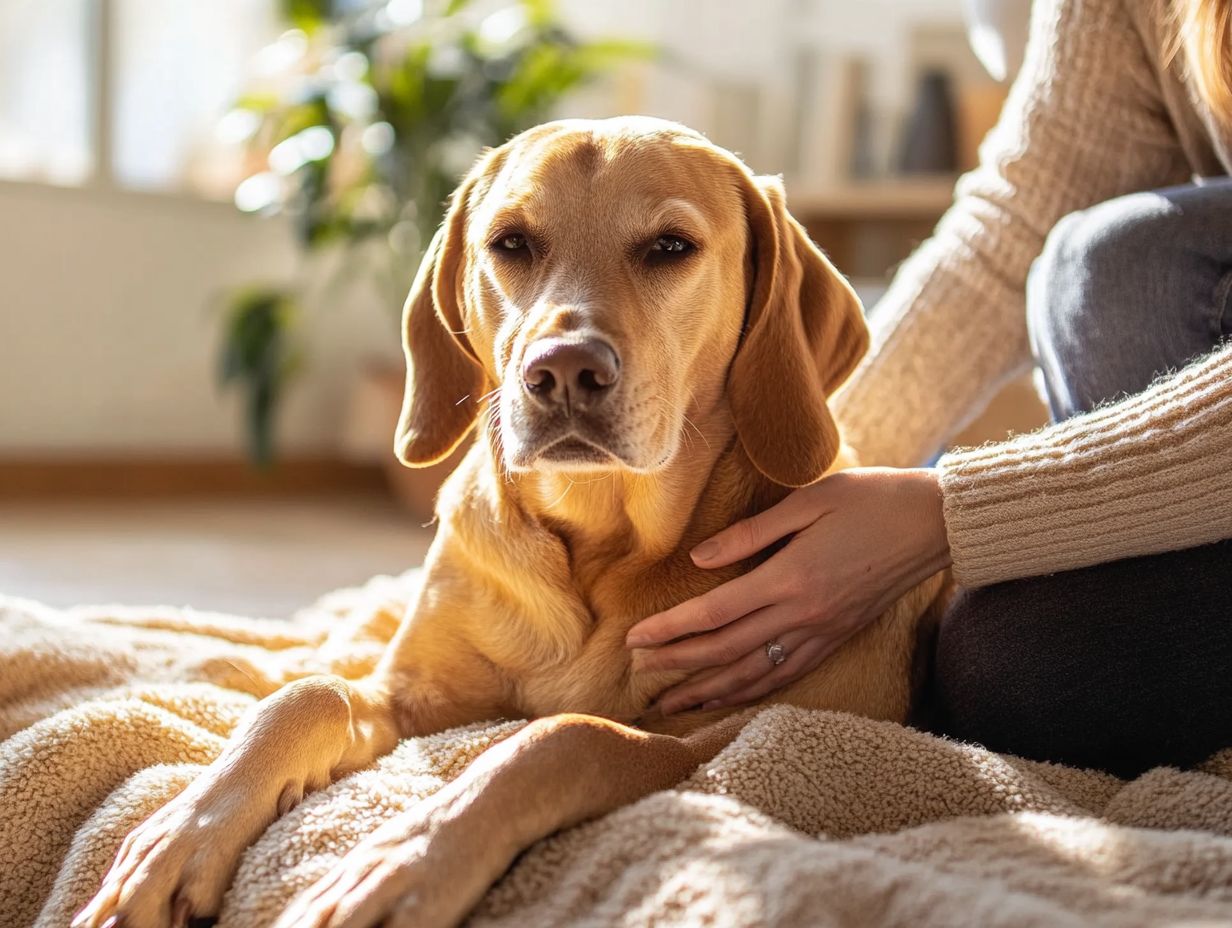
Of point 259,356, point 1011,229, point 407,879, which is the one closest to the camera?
point 407,879

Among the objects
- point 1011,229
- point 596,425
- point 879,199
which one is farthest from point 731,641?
point 879,199

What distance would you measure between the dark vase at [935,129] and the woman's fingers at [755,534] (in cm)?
398

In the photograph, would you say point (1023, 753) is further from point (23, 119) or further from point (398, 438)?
point (23, 119)

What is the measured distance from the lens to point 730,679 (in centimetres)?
154

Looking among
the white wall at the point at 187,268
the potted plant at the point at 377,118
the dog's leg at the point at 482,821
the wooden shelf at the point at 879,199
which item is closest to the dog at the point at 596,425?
the dog's leg at the point at 482,821

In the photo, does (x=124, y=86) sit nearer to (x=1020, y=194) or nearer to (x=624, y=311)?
(x=1020, y=194)

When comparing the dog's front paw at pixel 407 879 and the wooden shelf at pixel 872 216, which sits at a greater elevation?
the dog's front paw at pixel 407 879

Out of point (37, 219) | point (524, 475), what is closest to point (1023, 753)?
point (524, 475)

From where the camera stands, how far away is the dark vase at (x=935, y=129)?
5.17m

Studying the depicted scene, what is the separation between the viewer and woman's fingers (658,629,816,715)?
153cm

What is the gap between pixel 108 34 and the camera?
5473mm

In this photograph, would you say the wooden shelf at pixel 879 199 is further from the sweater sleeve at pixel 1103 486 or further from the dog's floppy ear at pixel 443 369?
the sweater sleeve at pixel 1103 486

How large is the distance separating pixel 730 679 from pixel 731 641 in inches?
1.9

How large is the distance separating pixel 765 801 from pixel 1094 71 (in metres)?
1.47
